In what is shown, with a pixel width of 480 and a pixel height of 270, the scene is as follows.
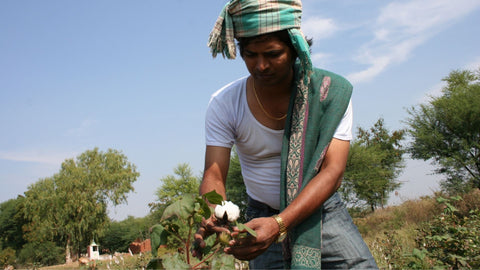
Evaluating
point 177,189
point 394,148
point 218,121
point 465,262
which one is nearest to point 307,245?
point 218,121

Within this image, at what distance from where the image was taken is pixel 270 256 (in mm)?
2367

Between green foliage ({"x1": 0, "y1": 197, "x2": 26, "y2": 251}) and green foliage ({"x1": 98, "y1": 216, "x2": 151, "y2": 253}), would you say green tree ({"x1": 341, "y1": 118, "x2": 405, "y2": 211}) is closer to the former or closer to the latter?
green foliage ({"x1": 98, "y1": 216, "x2": 151, "y2": 253})

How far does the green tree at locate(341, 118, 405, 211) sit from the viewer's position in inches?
985

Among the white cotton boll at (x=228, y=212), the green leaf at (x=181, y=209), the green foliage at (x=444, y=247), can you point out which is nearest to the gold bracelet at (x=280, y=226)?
the white cotton boll at (x=228, y=212)

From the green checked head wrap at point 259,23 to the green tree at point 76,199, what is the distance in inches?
1777

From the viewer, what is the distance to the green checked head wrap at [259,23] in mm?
2045

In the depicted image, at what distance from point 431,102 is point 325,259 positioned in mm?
23201

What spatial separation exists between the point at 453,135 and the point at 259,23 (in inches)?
900

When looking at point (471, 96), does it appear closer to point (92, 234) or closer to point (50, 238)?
point (92, 234)

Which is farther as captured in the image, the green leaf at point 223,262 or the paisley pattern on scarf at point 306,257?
the paisley pattern on scarf at point 306,257

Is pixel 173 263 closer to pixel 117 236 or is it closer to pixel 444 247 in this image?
pixel 444 247

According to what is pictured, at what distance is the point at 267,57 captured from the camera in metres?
2.04

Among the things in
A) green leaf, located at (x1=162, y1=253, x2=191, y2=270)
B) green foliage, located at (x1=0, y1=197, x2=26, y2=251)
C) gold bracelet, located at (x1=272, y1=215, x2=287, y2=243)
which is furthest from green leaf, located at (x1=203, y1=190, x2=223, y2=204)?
green foliage, located at (x1=0, y1=197, x2=26, y2=251)

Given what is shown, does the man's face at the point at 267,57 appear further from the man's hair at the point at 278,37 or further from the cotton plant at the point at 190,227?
the cotton plant at the point at 190,227
